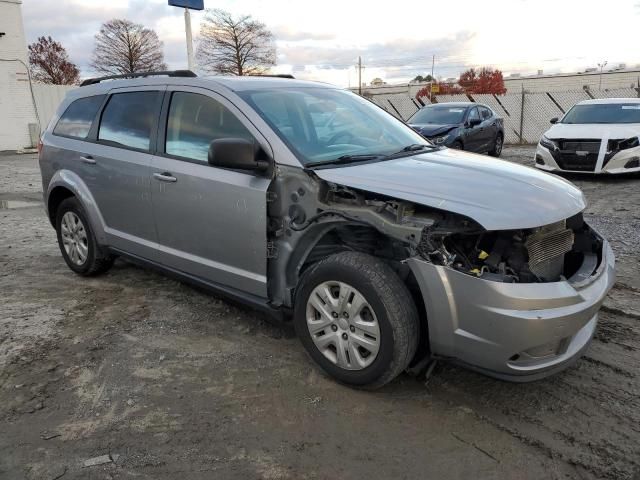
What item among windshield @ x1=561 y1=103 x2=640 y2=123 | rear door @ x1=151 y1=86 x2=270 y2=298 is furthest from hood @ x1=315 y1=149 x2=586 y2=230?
windshield @ x1=561 y1=103 x2=640 y2=123

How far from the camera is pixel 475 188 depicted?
2869mm

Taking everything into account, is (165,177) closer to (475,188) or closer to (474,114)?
(475,188)

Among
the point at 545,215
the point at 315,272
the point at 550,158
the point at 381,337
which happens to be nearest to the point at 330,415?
the point at 381,337

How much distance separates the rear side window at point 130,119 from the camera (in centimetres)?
412

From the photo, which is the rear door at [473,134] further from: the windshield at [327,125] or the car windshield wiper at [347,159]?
the car windshield wiper at [347,159]

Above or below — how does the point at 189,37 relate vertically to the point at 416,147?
above

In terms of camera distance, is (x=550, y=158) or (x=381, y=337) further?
(x=550, y=158)

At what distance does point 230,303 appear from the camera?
14.5 ft

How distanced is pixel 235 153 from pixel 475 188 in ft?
4.66

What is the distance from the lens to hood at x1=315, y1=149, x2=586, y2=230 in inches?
104

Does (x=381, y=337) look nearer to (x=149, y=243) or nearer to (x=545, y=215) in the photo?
(x=545, y=215)

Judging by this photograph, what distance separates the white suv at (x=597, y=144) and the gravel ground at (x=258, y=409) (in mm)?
6162

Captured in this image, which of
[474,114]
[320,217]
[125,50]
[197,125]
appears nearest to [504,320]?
[320,217]

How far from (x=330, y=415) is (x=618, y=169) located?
894 centimetres
